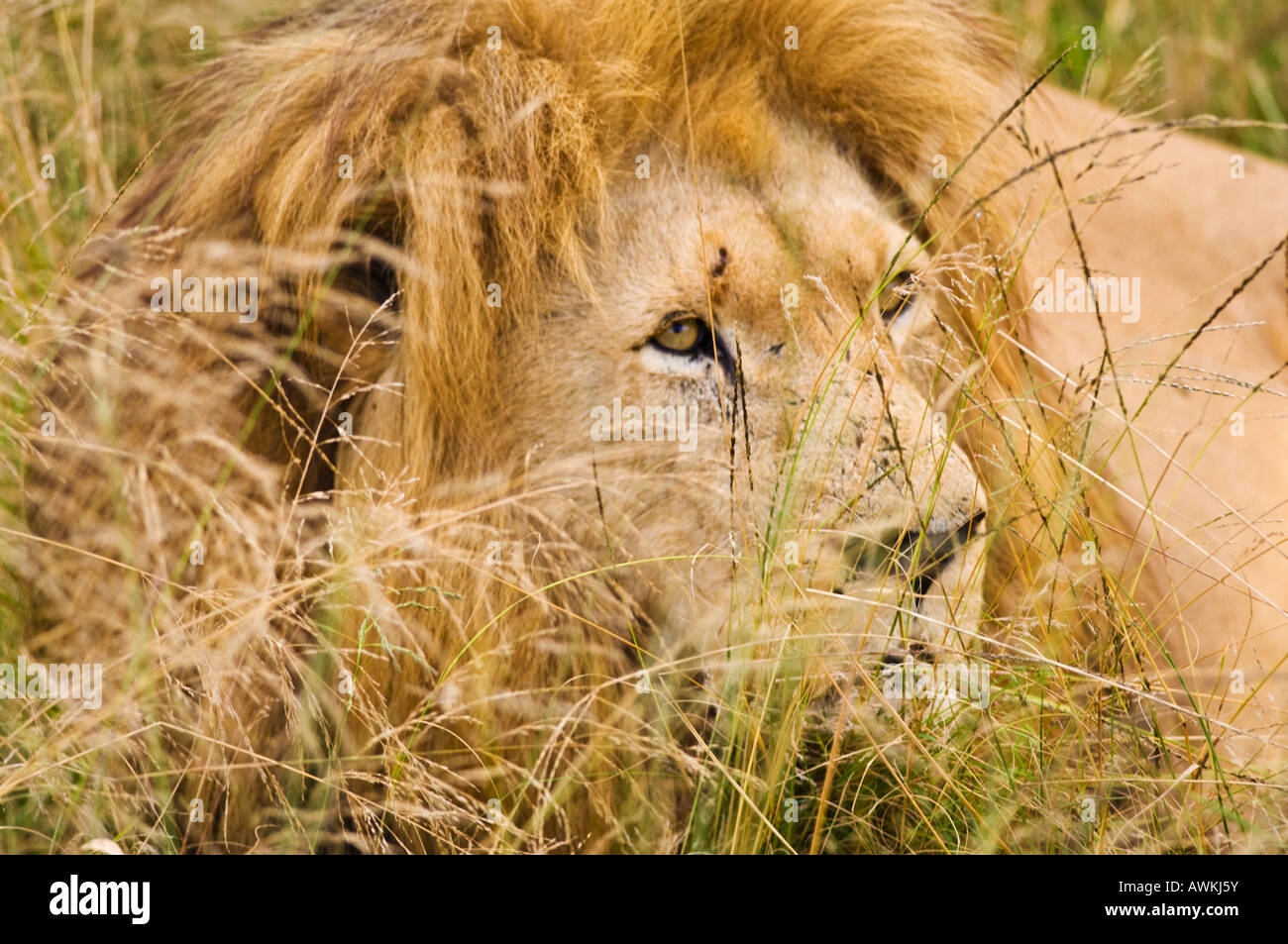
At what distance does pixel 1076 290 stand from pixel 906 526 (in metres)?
1.06

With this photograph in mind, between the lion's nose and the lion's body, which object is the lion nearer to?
the lion's nose

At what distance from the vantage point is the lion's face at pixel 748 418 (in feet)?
6.82

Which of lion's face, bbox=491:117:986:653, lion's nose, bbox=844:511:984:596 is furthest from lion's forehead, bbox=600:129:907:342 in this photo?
lion's nose, bbox=844:511:984:596

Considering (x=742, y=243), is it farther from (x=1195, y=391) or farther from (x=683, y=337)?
(x=1195, y=391)

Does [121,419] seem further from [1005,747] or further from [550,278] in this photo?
[1005,747]

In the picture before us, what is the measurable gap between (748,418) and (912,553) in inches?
13.5

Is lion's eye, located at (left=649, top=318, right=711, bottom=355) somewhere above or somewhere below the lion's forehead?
below

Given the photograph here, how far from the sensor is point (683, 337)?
7.17 ft

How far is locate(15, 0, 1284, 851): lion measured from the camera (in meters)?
2.11

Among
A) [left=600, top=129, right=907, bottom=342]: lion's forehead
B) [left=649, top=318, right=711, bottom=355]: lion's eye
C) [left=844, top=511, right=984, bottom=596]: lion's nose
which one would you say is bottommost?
[left=844, top=511, right=984, bottom=596]: lion's nose

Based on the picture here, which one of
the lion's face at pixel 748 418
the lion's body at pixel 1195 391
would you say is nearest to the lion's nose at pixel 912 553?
the lion's face at pixel 748 418

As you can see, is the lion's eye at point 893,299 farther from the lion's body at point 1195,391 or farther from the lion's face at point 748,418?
the lion's body at point 1195,391

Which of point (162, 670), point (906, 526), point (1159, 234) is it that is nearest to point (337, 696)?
point (162, 670)

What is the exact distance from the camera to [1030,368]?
2.68m
